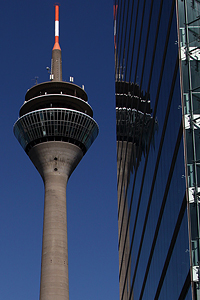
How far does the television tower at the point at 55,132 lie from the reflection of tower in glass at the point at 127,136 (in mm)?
34545

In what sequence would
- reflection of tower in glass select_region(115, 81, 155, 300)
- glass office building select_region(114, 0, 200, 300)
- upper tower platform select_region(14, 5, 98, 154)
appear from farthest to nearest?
upper tower platform select_region(14, 5, 98, 154) → reflection of tower in glass select_region(115, 81, 155, 300) → glass office building select_region(114, 0, 200, 300)

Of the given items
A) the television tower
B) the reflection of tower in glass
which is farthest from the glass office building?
the television tower

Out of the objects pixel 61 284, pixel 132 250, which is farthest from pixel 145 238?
pixel 61 284

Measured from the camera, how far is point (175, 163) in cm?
2100

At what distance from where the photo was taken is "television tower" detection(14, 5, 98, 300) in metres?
84.7

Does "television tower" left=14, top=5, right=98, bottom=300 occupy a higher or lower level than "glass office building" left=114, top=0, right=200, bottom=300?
higher

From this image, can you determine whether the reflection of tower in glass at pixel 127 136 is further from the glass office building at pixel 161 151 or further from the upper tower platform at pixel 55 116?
the upper tower platform at pixel 55 116

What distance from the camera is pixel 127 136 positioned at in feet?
142

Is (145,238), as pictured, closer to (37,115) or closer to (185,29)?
(185,29)

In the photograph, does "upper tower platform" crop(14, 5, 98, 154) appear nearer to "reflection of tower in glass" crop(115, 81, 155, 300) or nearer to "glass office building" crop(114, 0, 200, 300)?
"reflection of tower in glass" crop(115, 81, 155, 300)

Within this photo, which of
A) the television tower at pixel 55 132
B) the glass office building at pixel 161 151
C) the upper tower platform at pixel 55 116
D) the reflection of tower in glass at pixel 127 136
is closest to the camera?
the glass office building at pixel 161 151

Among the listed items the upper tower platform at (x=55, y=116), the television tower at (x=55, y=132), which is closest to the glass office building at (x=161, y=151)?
the television tower at (x=55, y=132)

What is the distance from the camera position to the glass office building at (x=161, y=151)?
1803cm

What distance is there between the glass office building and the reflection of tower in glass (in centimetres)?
8
